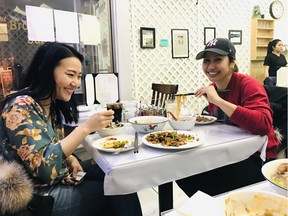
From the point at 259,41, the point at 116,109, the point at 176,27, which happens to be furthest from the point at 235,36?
the point at 116,109

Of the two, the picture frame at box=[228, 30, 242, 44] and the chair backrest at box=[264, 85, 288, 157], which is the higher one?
the picture frame at box=[228, 30, 242, 44]

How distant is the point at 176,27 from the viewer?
3652mm

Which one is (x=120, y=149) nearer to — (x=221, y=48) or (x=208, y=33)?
(x=221, y=48)

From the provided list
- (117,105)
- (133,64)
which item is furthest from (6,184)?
(133,64)

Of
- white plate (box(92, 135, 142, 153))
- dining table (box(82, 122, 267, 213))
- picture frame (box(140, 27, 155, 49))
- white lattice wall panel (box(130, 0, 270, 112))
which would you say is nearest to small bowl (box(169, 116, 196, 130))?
dining table (box(82, 122, 267, 213))

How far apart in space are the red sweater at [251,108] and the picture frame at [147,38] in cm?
219

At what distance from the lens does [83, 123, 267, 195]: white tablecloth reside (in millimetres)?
860

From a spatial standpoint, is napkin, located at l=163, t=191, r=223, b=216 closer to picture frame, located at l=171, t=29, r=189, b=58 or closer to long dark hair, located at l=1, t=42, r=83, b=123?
long dark hair, located at l=1, t=42, r=83, b=123

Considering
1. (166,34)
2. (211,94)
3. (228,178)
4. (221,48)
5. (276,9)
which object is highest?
(276,9)

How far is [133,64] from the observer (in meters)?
3.36

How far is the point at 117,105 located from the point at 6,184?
69cm

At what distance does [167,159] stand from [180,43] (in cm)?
308

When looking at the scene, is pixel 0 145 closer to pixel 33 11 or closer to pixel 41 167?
pixel 41 167

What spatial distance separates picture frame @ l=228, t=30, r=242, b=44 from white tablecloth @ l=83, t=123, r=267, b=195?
3430 millimetres
